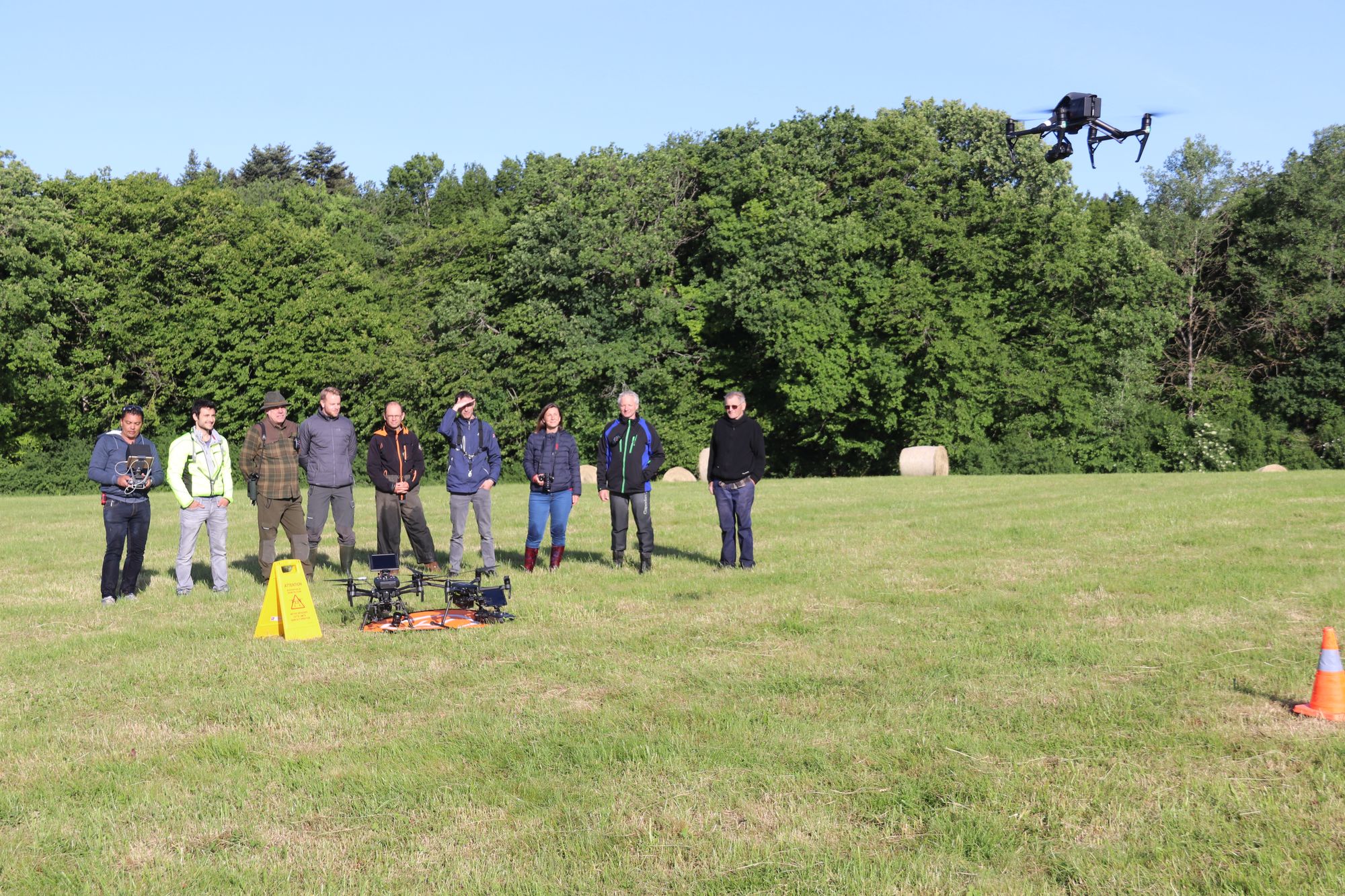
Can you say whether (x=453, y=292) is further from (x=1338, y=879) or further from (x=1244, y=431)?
(x=1338, y=879)

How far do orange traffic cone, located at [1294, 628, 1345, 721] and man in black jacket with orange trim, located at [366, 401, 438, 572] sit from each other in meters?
9.70

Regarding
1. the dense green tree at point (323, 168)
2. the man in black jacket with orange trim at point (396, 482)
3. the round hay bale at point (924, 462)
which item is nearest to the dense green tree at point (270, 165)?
the dense green tree at point (323, 168)

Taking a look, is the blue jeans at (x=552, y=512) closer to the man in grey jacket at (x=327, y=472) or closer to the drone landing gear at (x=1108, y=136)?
the man in grey jacket at (x=327, y=472)

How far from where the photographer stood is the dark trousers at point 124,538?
1260 cm

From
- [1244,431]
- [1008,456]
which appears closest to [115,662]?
[1008,456]

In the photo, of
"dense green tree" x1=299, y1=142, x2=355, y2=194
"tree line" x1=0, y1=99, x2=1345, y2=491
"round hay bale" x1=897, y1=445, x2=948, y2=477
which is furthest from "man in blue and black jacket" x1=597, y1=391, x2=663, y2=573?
"dense green tree" x1=299, y1=142, x2=355, y2=194

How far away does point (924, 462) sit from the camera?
40.3 meters

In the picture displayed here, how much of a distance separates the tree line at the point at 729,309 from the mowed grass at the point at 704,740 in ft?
111

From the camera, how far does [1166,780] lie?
6.09 m

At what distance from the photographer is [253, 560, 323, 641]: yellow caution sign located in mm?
10336

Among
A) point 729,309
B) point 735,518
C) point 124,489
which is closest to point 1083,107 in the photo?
point 735,518

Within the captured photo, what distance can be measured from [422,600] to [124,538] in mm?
4128

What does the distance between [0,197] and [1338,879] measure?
162ft

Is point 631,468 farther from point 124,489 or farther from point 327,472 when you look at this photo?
point 124,489
